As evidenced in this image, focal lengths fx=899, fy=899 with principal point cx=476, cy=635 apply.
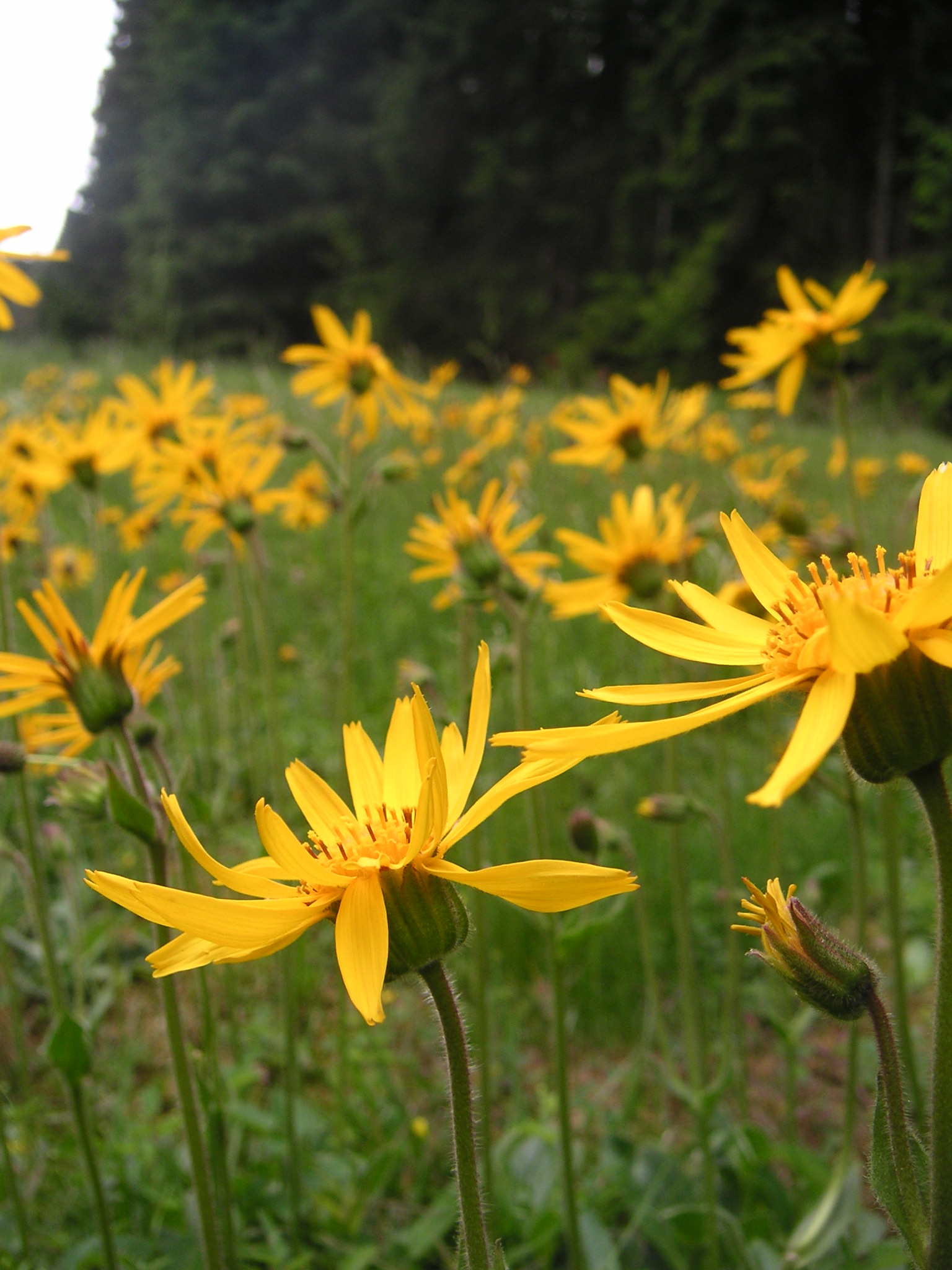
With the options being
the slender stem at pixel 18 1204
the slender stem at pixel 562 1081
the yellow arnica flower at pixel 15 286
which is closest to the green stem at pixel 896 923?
the slender stem at pixel 562 1081

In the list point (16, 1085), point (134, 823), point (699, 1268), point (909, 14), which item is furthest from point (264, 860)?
point (909, 14)

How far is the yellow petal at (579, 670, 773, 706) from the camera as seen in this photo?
65 cm

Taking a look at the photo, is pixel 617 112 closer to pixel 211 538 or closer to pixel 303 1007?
pixel 211 538

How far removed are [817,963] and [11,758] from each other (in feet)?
3.26

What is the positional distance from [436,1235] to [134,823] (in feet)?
3.19

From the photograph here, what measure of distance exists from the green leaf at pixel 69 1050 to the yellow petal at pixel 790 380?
73.2 inches

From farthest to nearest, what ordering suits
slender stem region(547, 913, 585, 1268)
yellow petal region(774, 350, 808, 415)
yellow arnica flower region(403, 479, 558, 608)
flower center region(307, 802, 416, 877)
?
yellow petal region(774, 350, 808, 415), yellow arnica flower region(403, 479, 558, 608), slender stem region(547, 913, 585, 1268), flower center region(307, 802, 416, 877)

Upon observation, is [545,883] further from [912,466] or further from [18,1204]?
[912,466]

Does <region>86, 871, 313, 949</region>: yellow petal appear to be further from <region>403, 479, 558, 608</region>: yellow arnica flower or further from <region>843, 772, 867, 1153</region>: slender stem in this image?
<region>403, 479, 558, 608</region>: yellow arnica flower

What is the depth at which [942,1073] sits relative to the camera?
1.86 ft

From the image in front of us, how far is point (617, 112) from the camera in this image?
79.9 feet

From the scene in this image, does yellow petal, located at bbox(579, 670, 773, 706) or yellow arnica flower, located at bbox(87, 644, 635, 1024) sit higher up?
yellow petal, located at bbox(579, 670, 773, 706)

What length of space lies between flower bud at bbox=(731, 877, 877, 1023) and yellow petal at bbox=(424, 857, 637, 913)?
11cm

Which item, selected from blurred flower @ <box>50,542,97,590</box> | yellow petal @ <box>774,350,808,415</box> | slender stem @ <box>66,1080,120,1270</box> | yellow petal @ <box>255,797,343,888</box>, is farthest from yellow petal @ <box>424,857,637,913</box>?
blurred flower @ <box>50,542,97,590</box>
